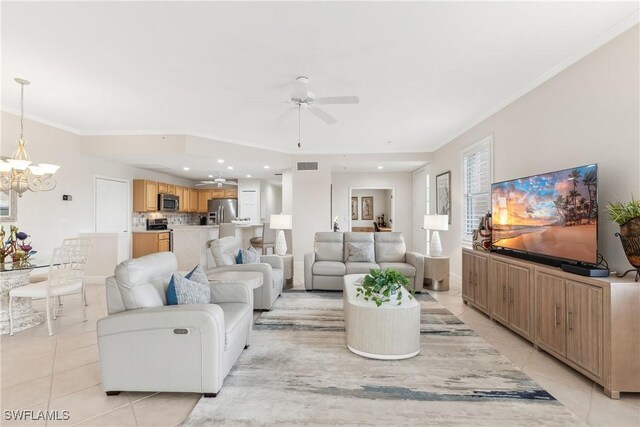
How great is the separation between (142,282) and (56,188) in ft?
13.7

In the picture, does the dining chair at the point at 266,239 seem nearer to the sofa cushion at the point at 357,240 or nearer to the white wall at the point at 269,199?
the sofa cushion at the point at 357,240

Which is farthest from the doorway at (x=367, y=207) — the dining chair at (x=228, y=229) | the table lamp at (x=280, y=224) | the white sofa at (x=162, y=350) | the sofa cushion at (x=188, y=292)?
the white sofa at (x=162, y=350)

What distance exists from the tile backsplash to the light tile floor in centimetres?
406

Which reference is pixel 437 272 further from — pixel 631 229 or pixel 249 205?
pixel 249 205

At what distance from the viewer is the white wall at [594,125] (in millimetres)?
2387

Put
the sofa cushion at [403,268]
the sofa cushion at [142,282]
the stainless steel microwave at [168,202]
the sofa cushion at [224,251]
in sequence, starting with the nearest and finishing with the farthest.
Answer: the sofa cushion at [142,282]
the sofa cushion at [224,251]
the sofa cushion at [403,268]
the stainless steel microwave at [168,202]

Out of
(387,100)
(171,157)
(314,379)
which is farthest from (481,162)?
(171,157)

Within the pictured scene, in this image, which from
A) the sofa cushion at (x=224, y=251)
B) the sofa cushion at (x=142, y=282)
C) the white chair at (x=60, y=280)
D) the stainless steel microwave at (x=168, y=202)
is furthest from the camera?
the stainless steel microwave at (x=168, y=202)

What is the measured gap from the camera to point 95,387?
7.50 ft

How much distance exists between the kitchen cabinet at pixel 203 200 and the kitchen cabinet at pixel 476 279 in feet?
25.5

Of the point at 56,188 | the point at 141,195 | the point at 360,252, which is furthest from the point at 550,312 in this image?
the point at 141,195

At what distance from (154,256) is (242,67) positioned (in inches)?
79.1

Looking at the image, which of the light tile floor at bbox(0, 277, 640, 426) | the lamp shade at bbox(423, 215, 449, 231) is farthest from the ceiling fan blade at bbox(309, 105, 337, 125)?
the light tile floor at bbox(0, 277, 640, 426)

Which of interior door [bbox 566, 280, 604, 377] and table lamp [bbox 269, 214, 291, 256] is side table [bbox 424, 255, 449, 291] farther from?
interior door [bbox 566, 280, 604, 377]
